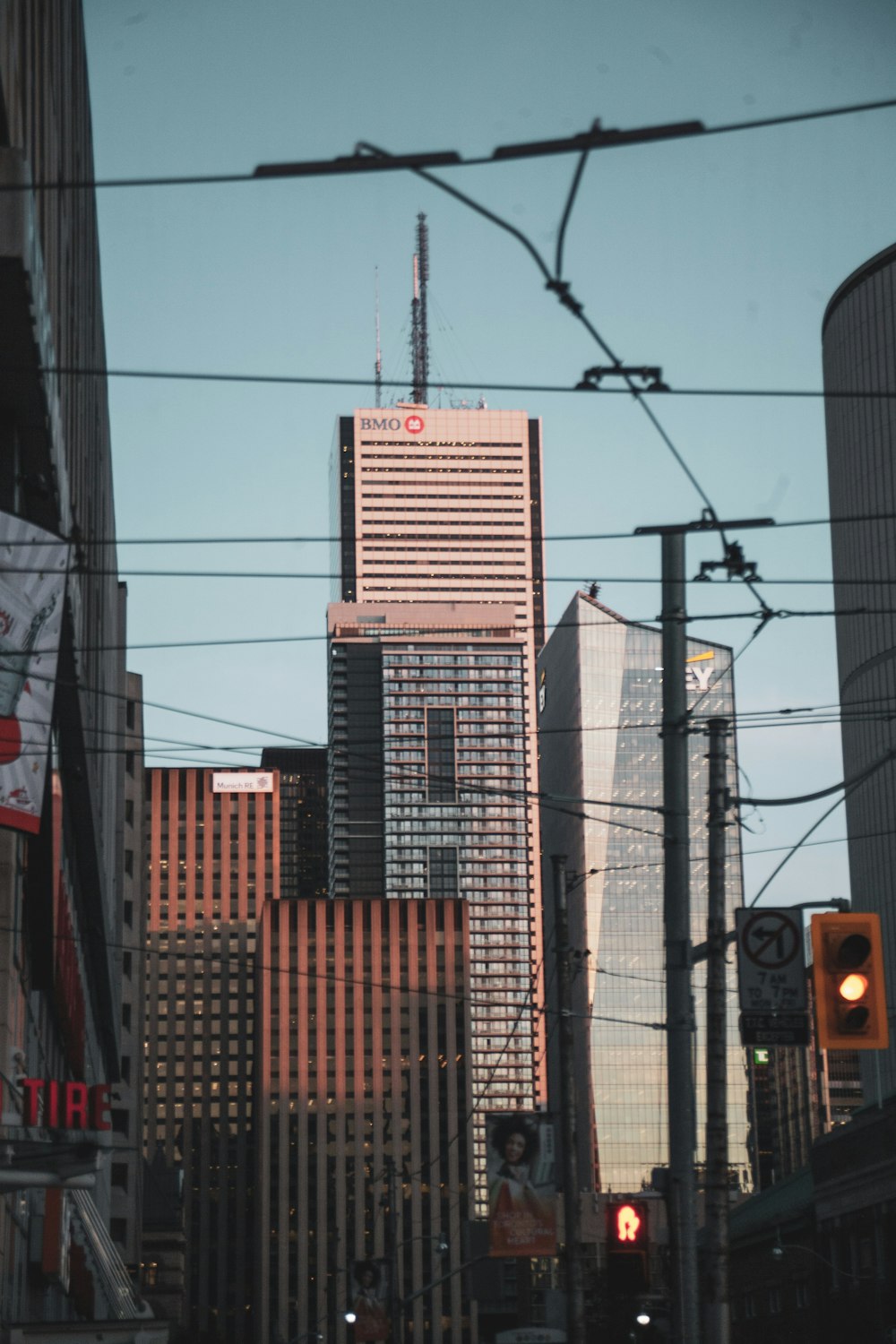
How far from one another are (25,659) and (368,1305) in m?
33.8

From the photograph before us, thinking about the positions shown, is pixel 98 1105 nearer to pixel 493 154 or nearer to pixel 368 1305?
pixel 368 1305

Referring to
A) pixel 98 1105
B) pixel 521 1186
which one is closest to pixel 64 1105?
pixel 98 1105

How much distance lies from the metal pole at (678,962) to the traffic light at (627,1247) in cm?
132

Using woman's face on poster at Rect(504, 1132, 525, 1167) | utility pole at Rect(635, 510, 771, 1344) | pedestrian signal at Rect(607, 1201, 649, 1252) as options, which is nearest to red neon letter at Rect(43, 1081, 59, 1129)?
woman's face on poster at Rect(504, 1132, 525, 1167)

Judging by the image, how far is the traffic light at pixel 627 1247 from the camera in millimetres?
26375

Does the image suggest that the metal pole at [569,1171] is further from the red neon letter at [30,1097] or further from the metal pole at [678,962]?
the red neon letter at [30,1097]

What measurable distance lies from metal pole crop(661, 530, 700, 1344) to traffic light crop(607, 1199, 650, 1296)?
132cm

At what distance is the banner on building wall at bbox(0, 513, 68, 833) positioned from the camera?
30.8 metres

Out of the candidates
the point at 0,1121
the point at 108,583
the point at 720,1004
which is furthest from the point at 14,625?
the point at 108,583

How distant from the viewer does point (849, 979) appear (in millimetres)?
21891

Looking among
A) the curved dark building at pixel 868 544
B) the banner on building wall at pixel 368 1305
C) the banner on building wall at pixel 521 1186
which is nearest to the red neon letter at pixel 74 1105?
the banner on building wall at pixel 521 1186

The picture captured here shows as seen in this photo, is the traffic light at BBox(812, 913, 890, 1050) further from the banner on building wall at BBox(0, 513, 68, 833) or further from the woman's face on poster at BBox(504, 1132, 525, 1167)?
the banner on building wall at BBox(0, 513, 68, 833)

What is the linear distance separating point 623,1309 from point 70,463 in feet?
85.8

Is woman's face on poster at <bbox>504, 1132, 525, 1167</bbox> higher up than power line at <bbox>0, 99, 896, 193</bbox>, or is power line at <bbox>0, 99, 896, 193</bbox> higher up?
power line at <bbox>0, 99, 896, 193</bbox>
